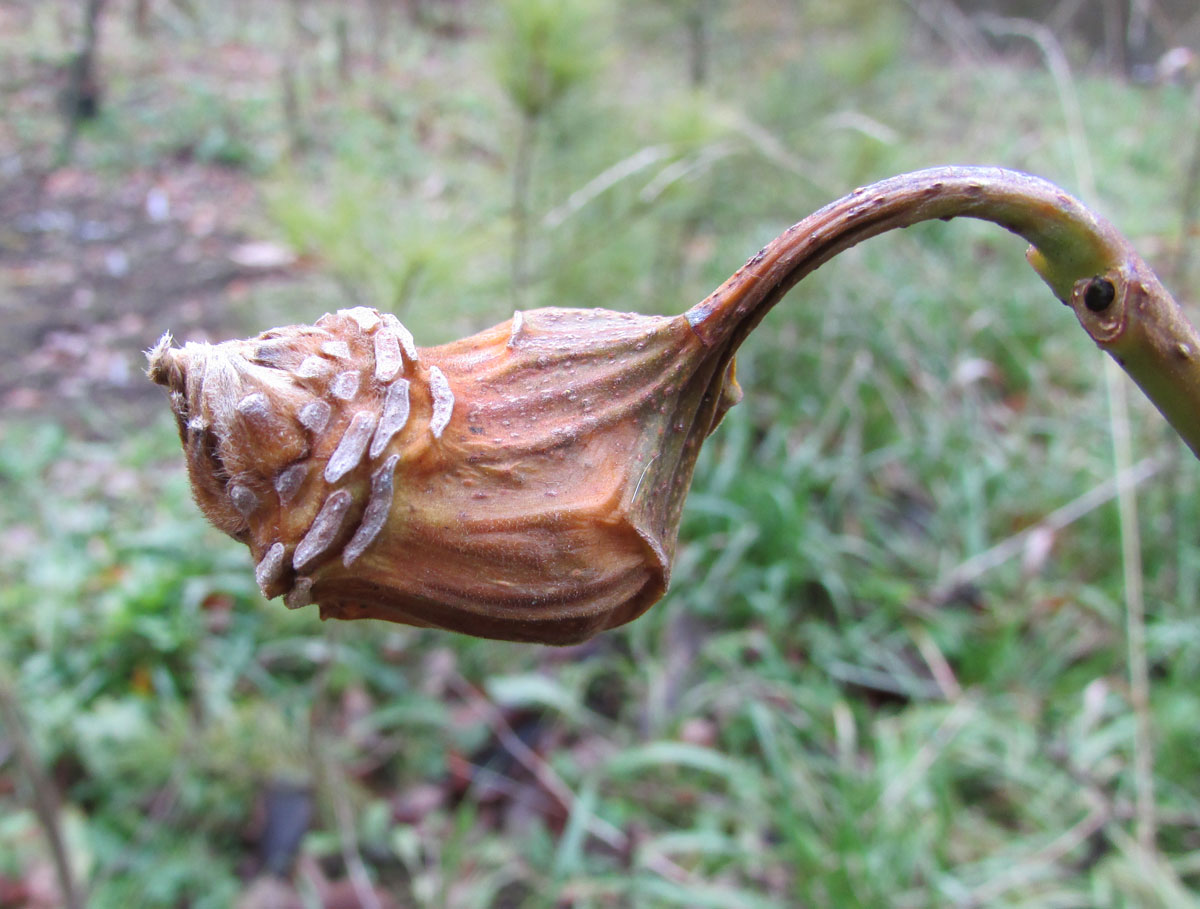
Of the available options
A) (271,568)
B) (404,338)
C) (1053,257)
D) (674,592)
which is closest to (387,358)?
(404,338)

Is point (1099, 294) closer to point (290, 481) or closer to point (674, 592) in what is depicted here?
point (290, 481)

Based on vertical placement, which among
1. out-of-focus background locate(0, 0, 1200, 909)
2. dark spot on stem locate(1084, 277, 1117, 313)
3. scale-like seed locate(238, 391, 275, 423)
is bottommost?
out-of-focus background locate(0, 0, 1200, 909)

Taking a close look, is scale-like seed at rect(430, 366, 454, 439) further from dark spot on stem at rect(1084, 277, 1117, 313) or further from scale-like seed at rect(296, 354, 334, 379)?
dark spot on stem at rect(1084, 277, 1117, 313)

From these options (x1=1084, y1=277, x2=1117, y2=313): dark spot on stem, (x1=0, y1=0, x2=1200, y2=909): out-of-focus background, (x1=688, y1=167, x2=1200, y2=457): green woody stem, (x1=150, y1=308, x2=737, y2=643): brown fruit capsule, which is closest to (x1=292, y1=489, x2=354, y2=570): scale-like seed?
(x1=150, y1=308, x2=737, y2=643): brown fruit capsule

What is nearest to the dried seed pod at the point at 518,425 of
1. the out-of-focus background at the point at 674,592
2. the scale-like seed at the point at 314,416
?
the scale-like seed at the point at 314,416

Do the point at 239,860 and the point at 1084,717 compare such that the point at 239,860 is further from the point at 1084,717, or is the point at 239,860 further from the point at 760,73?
the point at 760,73

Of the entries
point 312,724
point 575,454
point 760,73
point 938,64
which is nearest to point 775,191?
point 760,73

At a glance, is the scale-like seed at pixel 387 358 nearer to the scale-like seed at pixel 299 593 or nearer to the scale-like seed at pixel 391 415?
the scale-like seed at pixel 391 415

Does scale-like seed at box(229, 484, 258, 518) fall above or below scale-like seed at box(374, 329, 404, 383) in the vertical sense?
below
